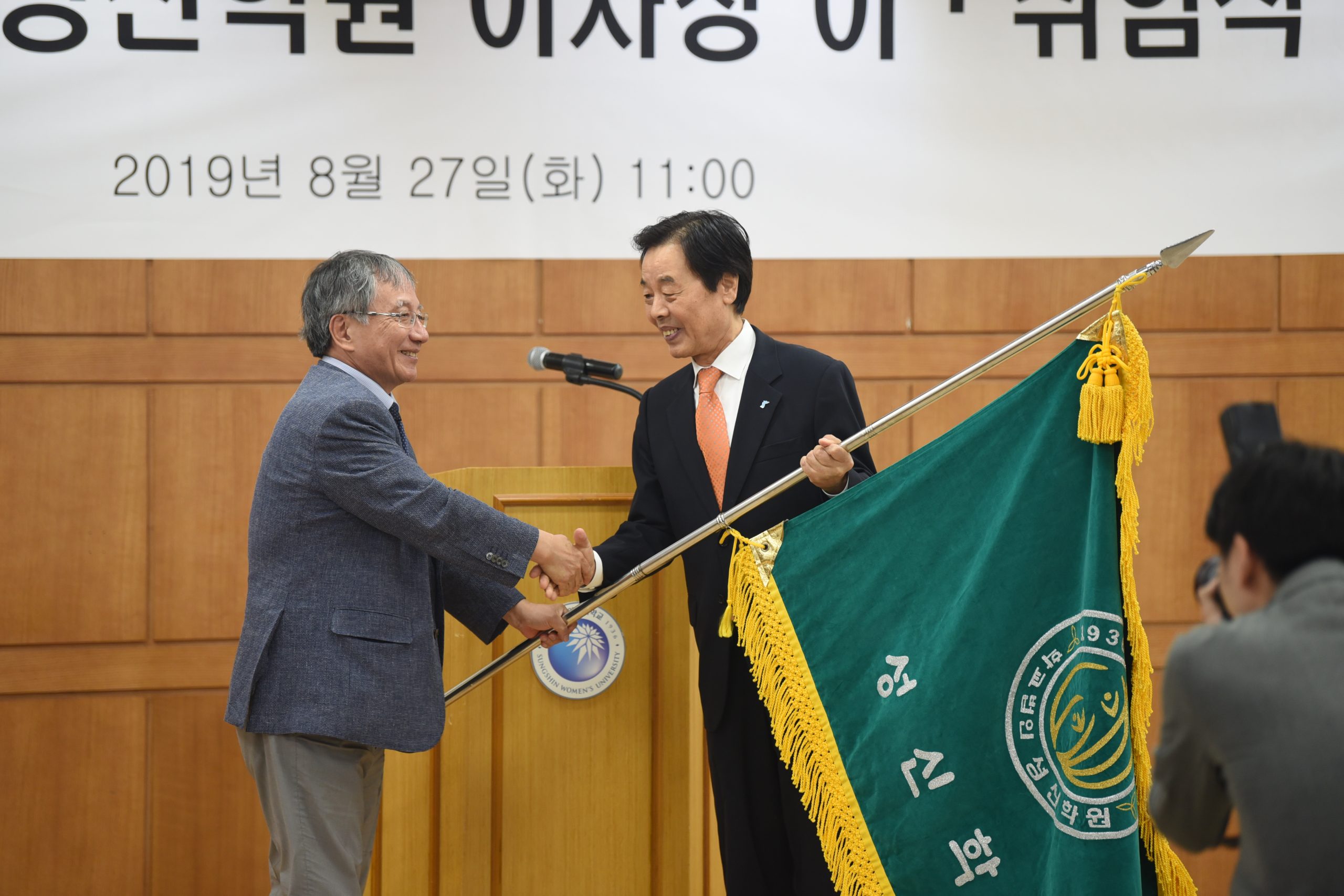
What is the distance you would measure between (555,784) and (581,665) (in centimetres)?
24

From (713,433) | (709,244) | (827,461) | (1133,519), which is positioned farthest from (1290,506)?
(709,244)

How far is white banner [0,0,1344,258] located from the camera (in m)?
3.12

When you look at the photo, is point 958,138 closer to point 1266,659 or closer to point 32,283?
point 1266,659

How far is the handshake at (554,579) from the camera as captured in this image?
1997 millimetres

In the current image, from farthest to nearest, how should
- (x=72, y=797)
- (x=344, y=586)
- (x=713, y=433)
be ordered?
1. (x=72, y=797)
2. (x=713, y=433)
3. (x=344, y=586)

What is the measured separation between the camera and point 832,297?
327 centimetres

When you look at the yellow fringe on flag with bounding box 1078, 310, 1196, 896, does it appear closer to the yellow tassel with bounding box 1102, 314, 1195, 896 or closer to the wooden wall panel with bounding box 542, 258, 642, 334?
the yellow tassel with bounding box 1102, 314, 1195, 896

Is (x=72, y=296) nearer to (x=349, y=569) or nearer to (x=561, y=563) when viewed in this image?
(x=349, y=569)

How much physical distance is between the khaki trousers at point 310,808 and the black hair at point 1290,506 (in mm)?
1428

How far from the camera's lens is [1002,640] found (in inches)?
70.1

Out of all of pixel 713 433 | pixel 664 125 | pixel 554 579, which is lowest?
pixel 554 579

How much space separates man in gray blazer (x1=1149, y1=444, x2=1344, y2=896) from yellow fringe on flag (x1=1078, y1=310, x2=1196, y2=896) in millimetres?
600

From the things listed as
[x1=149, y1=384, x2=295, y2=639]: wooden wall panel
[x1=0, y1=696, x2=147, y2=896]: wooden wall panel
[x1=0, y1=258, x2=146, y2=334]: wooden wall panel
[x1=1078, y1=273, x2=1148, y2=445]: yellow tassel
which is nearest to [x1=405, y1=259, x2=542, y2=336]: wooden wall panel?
[x1=149, y1=384, x2=295, y2=639]: wooden wall panel

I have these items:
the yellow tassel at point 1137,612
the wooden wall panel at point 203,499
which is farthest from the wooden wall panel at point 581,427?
the yellow tassel at point 1137,612
